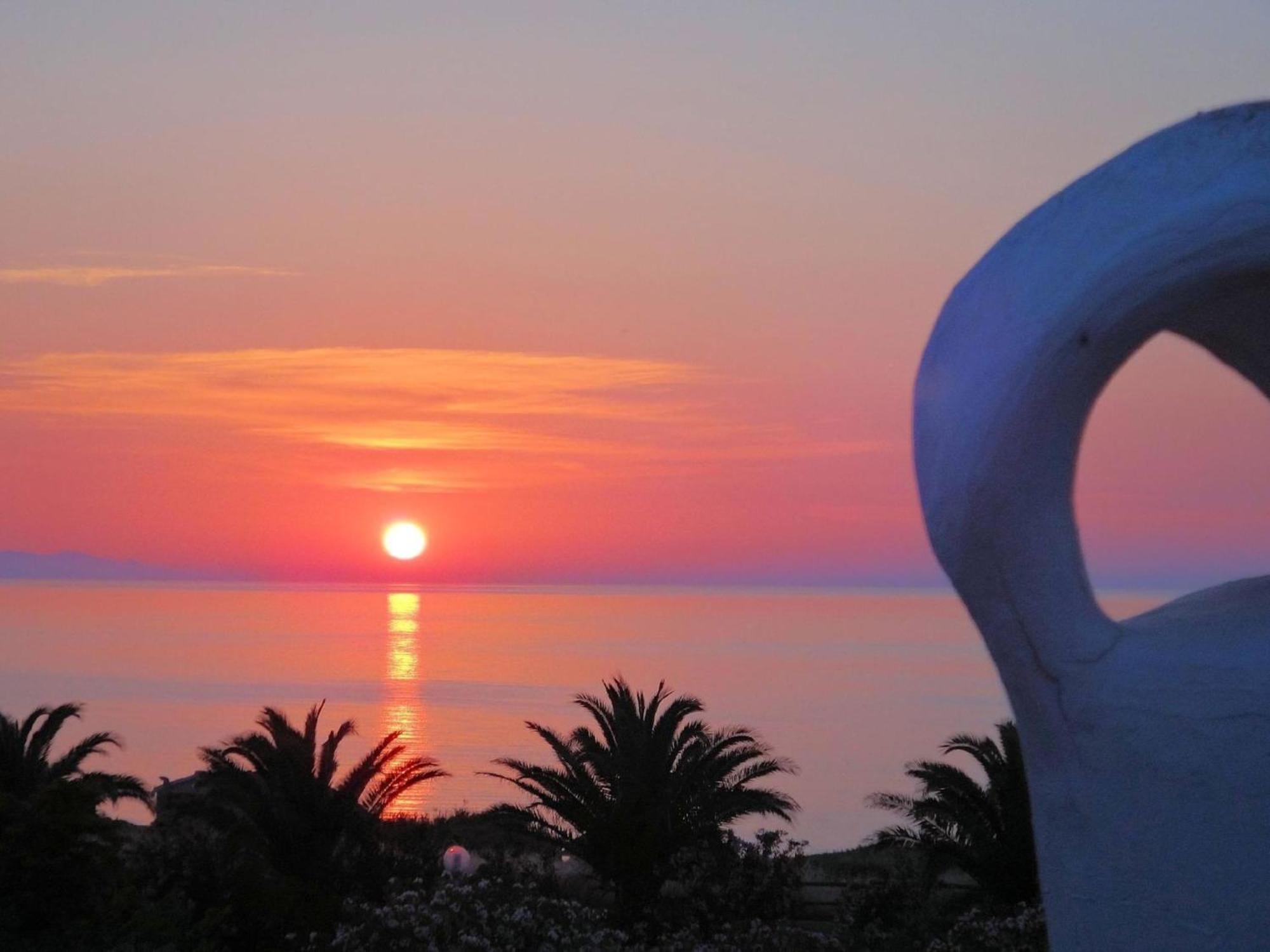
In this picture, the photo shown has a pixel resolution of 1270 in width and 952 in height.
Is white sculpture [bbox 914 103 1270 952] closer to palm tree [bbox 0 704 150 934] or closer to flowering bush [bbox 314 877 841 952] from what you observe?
flowering bush [bbox 314 877 841 952]

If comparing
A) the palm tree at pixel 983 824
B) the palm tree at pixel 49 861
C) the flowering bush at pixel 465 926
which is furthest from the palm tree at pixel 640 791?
the palm tree at pixel 49 861

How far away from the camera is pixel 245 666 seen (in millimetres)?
101500

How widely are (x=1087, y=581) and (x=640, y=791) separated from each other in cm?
1297

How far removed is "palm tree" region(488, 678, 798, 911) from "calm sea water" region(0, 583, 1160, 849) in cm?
1747

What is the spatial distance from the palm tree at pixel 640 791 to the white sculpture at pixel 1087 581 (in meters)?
12.4

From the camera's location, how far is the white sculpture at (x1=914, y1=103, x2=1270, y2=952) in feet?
18.3

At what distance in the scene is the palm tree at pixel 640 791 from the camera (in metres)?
18.1

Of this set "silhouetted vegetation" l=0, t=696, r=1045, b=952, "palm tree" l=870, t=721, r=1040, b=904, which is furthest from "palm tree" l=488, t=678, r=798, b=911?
"palm tree" l=870, t=721, r=1040, b=904

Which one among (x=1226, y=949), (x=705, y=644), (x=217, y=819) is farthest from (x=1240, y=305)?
(x=705, y=644)

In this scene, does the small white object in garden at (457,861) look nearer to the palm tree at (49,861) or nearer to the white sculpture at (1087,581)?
the palm tree at (49,861)

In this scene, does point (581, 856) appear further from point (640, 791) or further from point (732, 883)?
point (732, 883)

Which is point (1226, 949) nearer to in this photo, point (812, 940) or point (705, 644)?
point (812, 940)

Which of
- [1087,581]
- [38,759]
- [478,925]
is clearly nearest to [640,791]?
[478,925]

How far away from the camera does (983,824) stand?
56.0ft
